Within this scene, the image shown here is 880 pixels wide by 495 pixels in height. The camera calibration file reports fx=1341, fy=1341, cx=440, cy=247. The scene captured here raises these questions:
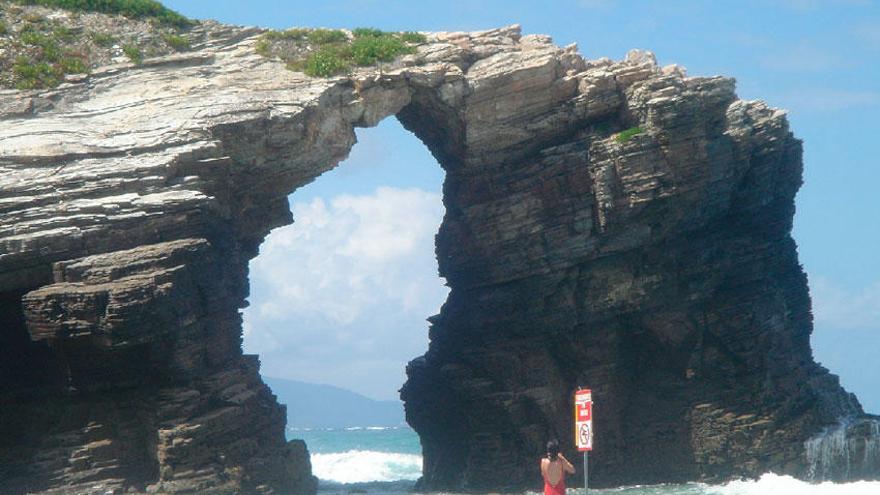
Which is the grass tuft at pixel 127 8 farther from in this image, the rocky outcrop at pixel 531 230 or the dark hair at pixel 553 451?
the dark hair at pixel 553 451

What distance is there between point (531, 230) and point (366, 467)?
35.5m

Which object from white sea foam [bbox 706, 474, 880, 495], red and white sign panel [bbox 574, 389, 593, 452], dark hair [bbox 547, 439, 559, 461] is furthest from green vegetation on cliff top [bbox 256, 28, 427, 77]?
dark hair [bbox 547, 439, 559, 461]

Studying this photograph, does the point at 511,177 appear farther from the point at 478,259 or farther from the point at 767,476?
the point at 767,476

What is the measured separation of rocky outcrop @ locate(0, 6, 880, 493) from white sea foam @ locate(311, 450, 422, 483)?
23586 mm

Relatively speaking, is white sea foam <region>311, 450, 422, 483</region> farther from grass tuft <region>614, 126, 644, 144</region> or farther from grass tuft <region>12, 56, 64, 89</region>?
A: grass tuft <region>12, 56, 64, 89</region>

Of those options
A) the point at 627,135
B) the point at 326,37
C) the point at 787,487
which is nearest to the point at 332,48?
the point at 326,37

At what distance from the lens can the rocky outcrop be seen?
115 feet

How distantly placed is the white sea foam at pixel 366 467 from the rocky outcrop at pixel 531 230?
23.6 m

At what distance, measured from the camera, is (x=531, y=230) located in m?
39.9

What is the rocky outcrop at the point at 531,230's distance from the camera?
34906 mm

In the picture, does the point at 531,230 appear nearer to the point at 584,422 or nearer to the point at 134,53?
the point at 134,53

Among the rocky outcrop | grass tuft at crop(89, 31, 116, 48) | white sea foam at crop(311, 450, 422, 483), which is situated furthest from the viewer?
white sea foam at crop(311, 450, 422, 483)

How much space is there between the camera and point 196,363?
33.0 metres

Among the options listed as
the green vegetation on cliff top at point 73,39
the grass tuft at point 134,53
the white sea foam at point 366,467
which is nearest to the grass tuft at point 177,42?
the green vegetation on cliff top at point 73,39
